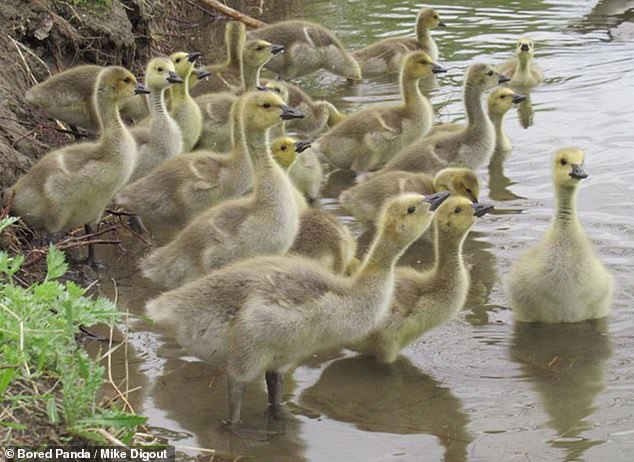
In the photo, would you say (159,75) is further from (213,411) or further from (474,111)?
(213,411)

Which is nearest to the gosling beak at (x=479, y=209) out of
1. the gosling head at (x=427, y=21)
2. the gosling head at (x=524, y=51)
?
the gosling head at (x=524, y=51)

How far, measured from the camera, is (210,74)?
1039 centimetres

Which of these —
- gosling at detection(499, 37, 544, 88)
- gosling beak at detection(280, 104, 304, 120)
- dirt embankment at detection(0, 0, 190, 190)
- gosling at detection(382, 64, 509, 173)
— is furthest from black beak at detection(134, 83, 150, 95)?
gosling at detection(499, 37, 544, 88)

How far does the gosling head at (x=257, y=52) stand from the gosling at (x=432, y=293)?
403 cm

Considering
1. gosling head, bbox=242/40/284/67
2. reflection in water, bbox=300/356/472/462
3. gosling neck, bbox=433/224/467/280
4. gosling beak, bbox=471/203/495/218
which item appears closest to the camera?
reflection in water, bbox=300/356/472/462

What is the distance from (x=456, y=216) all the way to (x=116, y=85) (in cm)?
249

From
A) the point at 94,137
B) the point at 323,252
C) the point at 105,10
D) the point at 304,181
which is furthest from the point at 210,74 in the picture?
the point at 323,252

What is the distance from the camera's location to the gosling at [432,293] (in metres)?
5.77

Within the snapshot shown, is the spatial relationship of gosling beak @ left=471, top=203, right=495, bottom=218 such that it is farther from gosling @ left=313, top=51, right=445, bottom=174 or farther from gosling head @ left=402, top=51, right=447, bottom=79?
gosling head @ left=402, top=51, right=447, bottom=79

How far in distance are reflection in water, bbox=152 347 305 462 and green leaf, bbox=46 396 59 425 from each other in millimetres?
935

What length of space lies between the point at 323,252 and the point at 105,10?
4174 mm

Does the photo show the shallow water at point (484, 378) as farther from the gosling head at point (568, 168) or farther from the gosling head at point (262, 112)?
the gosling head at point (262, 112)

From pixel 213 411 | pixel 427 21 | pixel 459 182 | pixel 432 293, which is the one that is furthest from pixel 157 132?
pixel 427 21

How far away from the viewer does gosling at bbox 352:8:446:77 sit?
1172 cm
